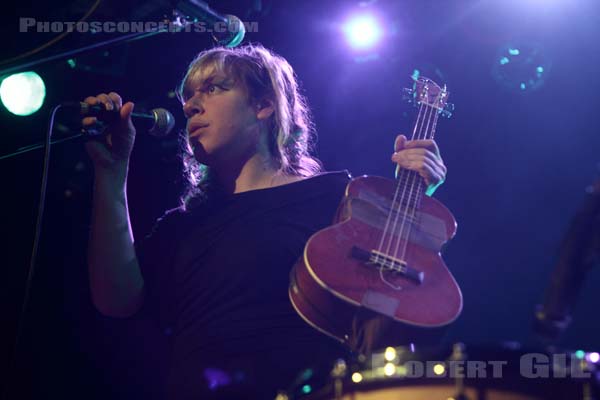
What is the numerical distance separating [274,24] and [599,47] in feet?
8.18

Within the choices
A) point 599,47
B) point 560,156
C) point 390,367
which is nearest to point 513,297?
point 560,156

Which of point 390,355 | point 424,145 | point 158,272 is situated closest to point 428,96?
point 424,145

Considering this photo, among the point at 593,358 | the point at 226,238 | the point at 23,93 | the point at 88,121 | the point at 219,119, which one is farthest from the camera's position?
the point at 23,93

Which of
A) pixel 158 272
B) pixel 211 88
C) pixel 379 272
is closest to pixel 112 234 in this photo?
pixel 158 272

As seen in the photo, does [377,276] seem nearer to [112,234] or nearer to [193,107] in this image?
[112,234]

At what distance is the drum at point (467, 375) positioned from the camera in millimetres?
1556

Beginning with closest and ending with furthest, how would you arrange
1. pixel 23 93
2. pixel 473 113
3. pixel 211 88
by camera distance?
1. pixel 211 88
2. pixel 23 93
3. pixel 473 113

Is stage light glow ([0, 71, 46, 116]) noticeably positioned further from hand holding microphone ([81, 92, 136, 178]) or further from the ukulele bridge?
the ukulele bridge

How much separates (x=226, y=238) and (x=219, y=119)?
0.70 m

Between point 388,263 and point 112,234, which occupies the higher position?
point 388,263

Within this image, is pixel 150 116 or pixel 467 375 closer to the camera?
pixel 467 375

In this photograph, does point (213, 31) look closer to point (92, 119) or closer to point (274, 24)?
point (92, 119)

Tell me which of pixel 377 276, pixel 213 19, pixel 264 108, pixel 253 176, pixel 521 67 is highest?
pixel 521 67

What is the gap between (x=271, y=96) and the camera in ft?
11.6
